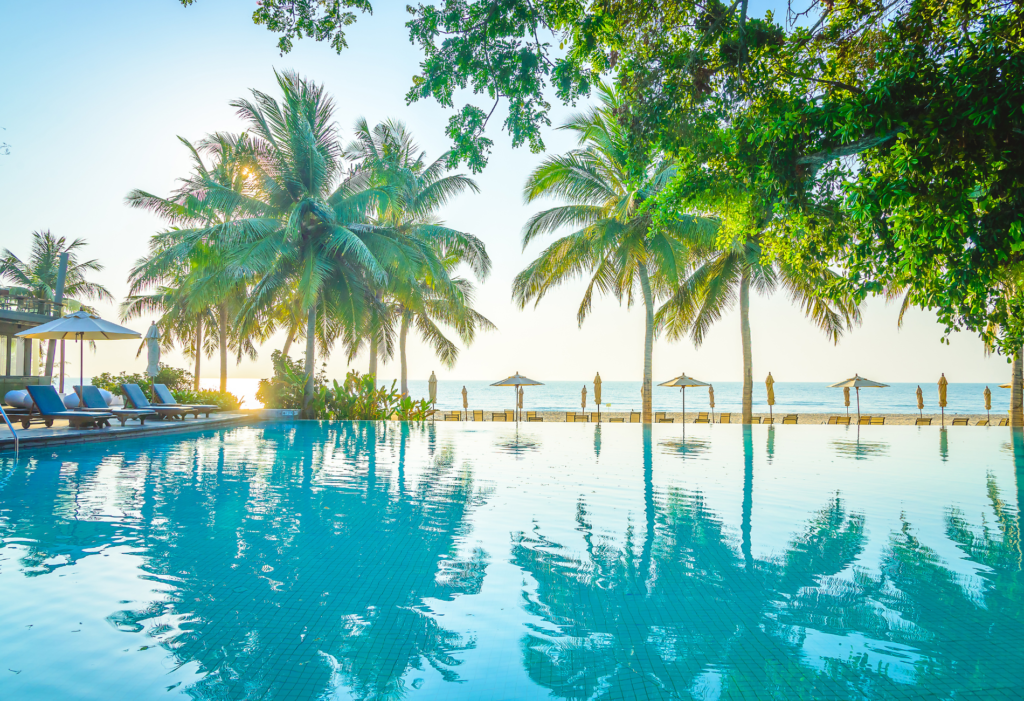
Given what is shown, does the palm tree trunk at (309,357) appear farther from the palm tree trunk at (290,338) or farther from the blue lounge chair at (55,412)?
the blue lounge chair at (55,412)

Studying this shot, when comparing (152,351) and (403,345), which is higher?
(403,345)

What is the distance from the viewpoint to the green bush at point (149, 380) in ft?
67.0

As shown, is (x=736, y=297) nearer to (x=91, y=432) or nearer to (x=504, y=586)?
(x=91, y=432)

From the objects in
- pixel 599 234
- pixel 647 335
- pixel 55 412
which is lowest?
pixel 55 412

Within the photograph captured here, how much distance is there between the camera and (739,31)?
6441mm

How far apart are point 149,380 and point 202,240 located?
7.20 metres

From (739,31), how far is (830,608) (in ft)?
18.4

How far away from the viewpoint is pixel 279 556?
15.4 feet

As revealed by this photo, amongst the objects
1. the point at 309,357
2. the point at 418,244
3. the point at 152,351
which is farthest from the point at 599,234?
the point at 152,351

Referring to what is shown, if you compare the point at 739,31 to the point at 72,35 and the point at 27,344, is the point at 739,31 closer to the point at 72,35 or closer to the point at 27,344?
the point at 72,35

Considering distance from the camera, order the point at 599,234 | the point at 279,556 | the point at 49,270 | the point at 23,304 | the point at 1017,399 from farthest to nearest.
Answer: the point at 49,270
the point at 23,304
the point at 1017,399
the point at 599,234
the point at 279,556

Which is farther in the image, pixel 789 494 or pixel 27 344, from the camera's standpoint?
pixel 27 344

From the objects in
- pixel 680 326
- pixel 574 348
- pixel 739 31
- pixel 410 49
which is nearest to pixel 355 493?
pixel 410 49

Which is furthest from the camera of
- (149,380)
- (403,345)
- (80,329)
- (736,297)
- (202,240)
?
(403,345)
